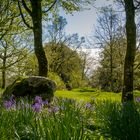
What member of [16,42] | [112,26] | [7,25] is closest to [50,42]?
[112,26]

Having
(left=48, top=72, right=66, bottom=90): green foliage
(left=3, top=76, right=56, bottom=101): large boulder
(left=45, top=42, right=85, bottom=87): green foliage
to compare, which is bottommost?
(left=3, top=76, right=56, bottom=101): large boulder

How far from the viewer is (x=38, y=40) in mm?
14578

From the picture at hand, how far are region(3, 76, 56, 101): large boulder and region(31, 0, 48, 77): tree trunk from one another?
2.53 metres

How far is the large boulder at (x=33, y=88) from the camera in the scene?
1159cm

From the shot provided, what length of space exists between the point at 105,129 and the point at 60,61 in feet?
157

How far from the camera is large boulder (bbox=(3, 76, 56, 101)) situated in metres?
11.6

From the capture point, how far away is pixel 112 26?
131 feet

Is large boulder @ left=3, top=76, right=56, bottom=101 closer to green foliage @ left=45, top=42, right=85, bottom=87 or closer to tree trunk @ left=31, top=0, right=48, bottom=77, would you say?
tree trunk @ left=31, top=0, right=48, bottom=77

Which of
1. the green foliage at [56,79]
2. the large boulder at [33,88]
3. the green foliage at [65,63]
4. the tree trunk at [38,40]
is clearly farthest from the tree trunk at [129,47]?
the green foliage at [65,63]

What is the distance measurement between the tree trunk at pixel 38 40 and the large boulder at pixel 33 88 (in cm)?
253

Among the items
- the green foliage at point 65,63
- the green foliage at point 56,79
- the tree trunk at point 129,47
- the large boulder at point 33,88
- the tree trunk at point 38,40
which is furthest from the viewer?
the green foliage at point 65,63

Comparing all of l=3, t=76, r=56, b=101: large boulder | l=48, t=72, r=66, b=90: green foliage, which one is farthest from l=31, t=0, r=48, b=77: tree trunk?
l=48, t=72, r=66, b=90: green foliage

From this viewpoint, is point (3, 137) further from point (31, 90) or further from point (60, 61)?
point (60, 61)

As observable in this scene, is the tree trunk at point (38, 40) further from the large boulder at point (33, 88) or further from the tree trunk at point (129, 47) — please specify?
the tree trunk at point (129, 47)
